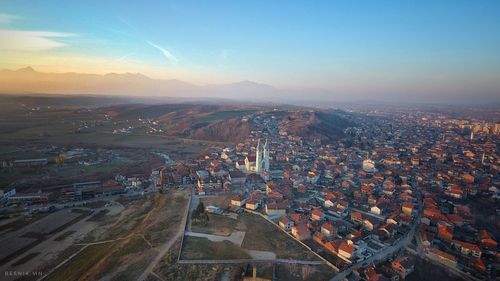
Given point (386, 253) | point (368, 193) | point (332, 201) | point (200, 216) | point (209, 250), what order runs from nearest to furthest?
point (209, 250) → point (386, 253) → point (200, 216) → point (332, 201) → point (368, 193)

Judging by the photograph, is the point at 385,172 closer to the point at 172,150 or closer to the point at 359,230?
the point at 359,230

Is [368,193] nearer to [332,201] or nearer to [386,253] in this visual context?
[332,201]

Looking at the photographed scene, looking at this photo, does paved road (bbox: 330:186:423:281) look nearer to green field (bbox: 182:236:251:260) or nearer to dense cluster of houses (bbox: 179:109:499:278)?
dense cluster of houses (bbox: 179:109:499:278)

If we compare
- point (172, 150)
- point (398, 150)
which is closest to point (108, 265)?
point (172, 150)

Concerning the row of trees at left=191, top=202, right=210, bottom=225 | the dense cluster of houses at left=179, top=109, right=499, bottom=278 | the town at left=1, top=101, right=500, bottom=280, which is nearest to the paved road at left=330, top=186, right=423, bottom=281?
the town at left=1, top=101, right=500, bottom=280

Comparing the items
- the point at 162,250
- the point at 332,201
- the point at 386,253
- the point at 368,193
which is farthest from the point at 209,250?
the point at 368,193

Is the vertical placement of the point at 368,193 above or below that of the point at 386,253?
above

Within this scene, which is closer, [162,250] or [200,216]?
[162,250]

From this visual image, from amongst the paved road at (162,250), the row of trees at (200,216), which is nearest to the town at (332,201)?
the row of trees at (200,216)

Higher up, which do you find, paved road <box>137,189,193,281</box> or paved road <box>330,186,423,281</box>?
Result: paved road <box>137,189,193,281</box>

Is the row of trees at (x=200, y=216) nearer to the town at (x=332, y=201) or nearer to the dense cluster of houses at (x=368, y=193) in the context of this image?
the town at (x=332, y=201)

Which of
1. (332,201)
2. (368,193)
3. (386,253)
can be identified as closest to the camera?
(386,253)
